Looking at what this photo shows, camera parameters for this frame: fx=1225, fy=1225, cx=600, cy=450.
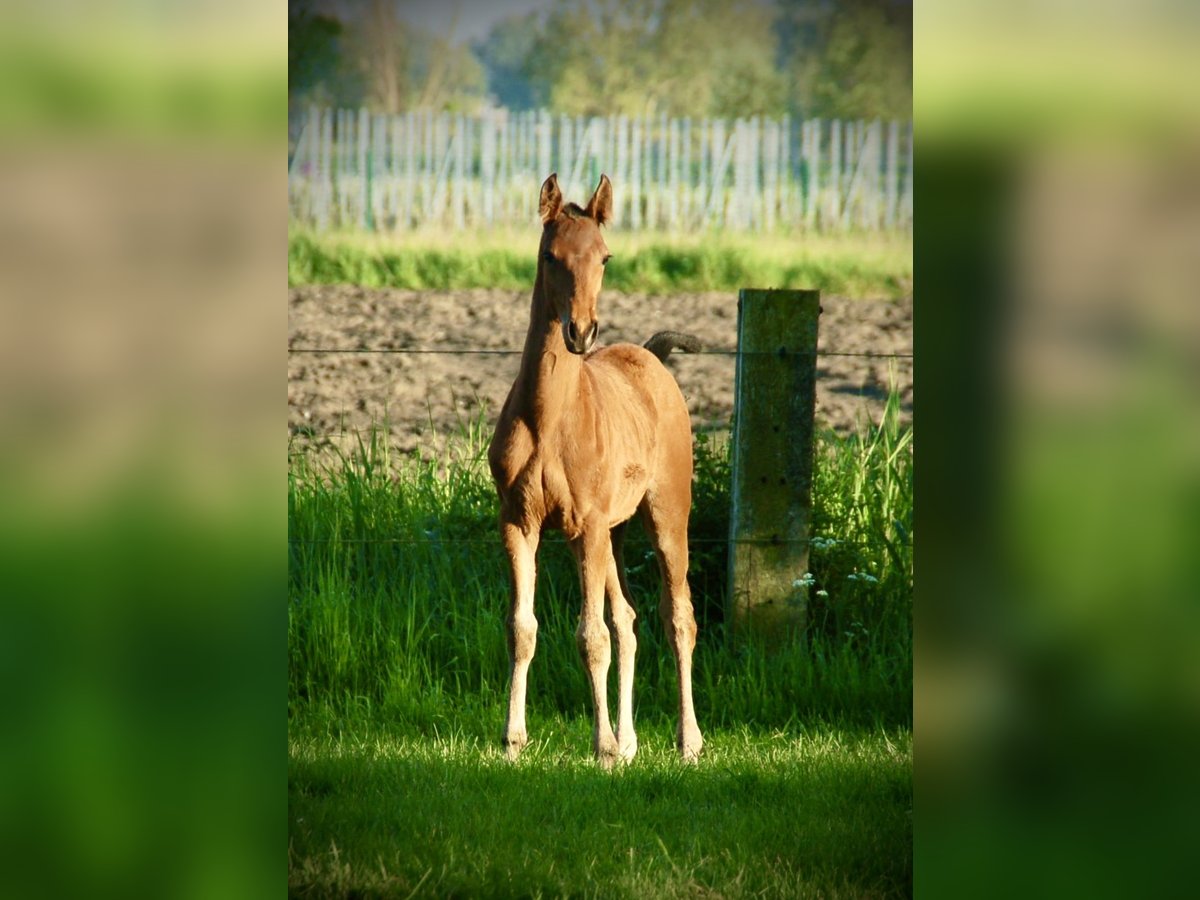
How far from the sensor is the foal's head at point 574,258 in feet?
11.0

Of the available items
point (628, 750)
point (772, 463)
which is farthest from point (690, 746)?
point (772, 463)

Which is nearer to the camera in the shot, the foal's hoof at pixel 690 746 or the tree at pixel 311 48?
the tree at pixel 311 48

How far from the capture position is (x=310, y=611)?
409 cm

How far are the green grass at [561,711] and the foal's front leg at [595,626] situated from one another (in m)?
0.12

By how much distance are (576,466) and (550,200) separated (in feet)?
2.60

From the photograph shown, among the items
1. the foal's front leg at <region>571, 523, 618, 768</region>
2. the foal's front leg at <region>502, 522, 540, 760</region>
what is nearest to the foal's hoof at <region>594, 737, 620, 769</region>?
the foal's front leg at <region>571, 523, 618, 768</region>

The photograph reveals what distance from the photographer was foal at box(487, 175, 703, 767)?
3465 mm

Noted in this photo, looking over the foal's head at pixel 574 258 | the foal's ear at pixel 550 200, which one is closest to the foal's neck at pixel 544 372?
the foal's head at pixel 574 258

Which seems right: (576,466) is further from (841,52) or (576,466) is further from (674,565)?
(841,52)

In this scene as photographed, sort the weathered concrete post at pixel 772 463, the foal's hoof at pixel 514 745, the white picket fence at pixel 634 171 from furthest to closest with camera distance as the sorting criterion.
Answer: the weathered concrete post at pixel 772 463
the white picket fence at pixel 634 171
the foal's hoof at pixel 514 745

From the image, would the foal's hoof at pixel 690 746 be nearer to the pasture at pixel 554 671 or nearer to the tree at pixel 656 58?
the pasture at pixel 554 671

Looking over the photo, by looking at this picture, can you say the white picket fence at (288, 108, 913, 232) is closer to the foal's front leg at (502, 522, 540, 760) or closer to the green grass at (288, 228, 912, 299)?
the green grass at (288, 228, 912, 299)
